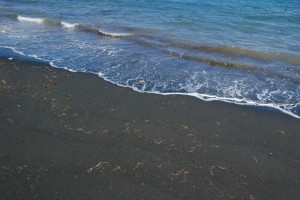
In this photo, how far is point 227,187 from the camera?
538 centimetres

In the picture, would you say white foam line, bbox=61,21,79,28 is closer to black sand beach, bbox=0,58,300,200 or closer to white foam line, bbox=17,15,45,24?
white foam line, bbox=17,15,45,24

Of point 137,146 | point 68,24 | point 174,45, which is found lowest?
Result: point 137,146

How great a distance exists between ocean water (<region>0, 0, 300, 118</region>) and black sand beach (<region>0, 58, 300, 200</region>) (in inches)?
51.9

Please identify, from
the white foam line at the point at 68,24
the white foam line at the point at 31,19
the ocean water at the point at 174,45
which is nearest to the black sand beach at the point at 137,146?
the ocean water at the point at 174,45

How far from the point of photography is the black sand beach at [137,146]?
528 centimetres

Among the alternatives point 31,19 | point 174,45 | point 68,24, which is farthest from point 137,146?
point 31,19

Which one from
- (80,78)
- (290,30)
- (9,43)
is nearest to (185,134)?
(80,78)

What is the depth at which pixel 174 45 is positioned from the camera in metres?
14.3

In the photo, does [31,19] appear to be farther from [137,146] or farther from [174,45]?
[137,146]

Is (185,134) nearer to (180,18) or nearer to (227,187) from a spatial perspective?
(227,187)

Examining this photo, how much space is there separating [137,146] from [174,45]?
876 centimetres

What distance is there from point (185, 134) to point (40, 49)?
27.2 ft

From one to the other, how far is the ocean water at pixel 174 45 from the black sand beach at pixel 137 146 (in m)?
1.32

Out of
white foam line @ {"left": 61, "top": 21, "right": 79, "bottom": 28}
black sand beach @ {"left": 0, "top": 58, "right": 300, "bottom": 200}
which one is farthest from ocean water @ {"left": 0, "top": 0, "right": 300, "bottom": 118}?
black sand beach @ {"left": 0, "top": 58, "right": 300, "bottom": 200}
